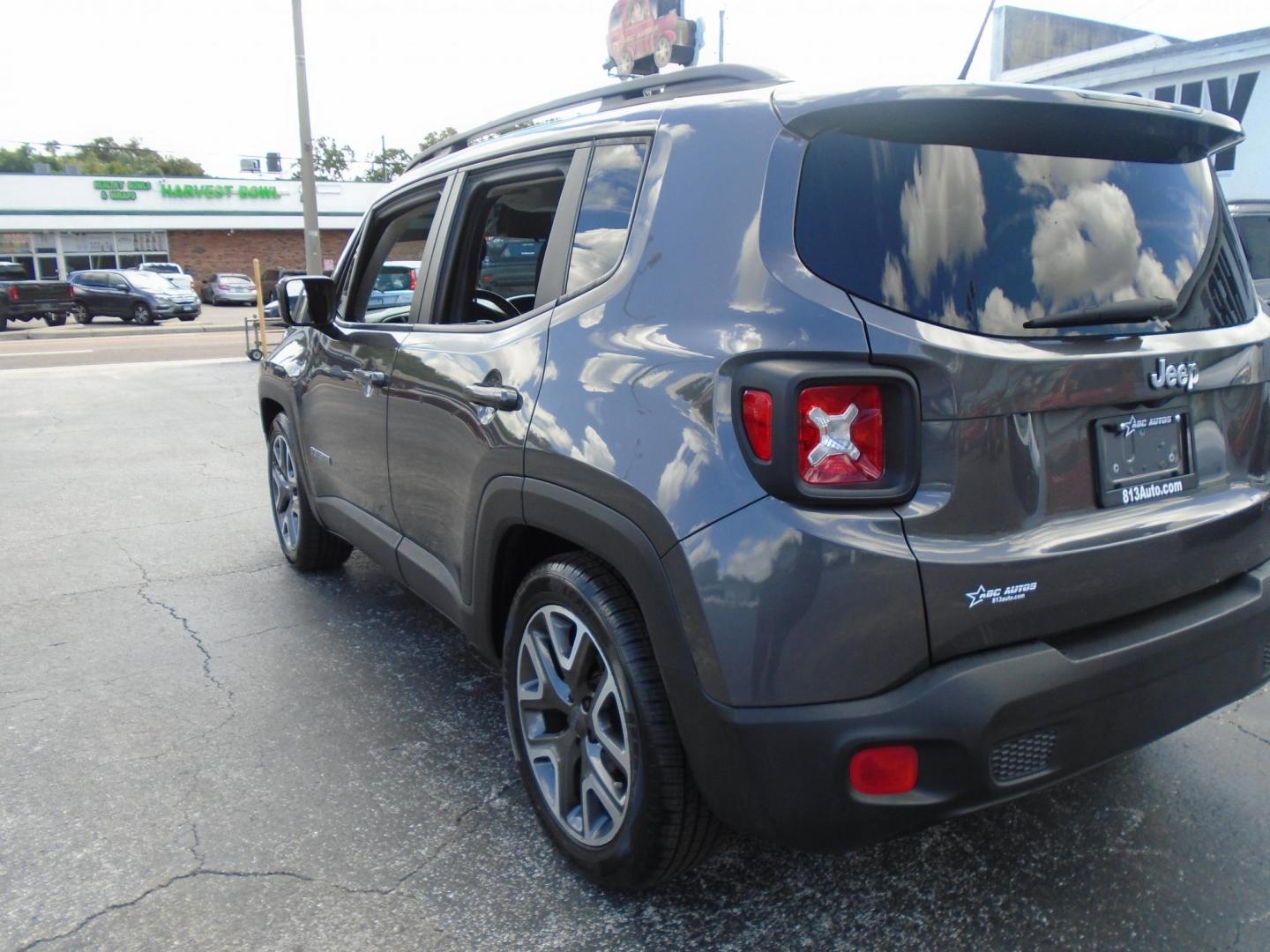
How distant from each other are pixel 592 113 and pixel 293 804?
2137 mm

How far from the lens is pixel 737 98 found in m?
2.23

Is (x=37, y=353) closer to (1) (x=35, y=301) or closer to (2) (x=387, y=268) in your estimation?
(1) (x=35, y=301)

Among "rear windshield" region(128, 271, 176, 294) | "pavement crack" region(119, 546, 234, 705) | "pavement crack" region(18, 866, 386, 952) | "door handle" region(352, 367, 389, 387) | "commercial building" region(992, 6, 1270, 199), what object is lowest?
"rear windshield" region(128, 271, 176, 294)

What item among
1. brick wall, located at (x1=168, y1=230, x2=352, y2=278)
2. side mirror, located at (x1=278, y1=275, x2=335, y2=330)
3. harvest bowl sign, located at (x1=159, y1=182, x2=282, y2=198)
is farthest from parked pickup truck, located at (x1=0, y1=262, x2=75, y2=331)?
side mirror, located at (x1=278, y1=275, x2=335, y2=330)

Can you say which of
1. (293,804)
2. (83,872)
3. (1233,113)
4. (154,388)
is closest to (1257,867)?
(293,804)

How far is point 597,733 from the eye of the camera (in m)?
2.39

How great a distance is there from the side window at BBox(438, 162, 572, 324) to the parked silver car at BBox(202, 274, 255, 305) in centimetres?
4253

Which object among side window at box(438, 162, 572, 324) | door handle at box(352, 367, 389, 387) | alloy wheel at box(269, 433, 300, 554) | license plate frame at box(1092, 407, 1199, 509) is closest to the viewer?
license plate frame at box(1092, 407, 1199, 509)

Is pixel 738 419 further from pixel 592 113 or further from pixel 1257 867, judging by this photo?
pixel 1257 867

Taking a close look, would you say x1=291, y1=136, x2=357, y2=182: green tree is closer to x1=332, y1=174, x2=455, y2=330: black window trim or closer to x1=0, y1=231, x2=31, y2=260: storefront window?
x1=0, y1=231, x2=31, y2=260: storefront window

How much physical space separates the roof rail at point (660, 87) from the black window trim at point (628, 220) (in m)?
0.17

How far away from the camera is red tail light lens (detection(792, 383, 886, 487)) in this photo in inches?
74.4

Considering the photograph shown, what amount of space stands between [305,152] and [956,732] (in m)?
20.0

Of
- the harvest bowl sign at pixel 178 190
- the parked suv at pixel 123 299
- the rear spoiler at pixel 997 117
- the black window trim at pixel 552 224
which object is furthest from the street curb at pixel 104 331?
the rear spoiler at pixel 997 117
